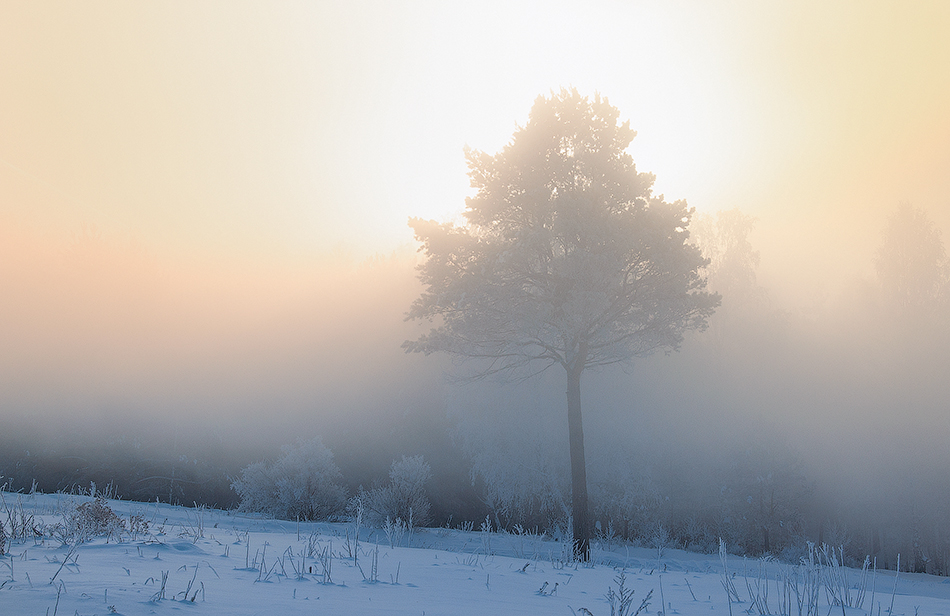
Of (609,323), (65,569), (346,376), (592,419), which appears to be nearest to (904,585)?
(609,323)

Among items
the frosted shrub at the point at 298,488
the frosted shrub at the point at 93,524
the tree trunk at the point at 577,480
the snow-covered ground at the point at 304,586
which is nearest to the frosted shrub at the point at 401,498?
the frosted shrub at the point at 298,488

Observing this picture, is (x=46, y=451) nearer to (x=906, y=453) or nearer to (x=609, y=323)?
(x=609, y=323)

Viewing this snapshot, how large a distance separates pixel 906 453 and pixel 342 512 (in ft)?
72.9

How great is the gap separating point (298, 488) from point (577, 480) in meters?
10.3

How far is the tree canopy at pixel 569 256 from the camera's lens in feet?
32.1

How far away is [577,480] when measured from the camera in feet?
31.6

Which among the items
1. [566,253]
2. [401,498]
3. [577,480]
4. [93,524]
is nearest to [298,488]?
[401,498]

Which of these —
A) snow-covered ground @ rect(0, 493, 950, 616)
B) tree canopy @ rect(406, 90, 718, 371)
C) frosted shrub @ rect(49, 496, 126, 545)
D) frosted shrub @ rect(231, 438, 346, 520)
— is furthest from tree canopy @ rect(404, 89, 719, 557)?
frosted shrub @ rect(231, 438, 346, 520)

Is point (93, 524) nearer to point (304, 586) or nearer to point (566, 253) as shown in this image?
point (304, 586)

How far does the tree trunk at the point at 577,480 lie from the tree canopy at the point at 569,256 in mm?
23

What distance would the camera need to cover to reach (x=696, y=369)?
21453 millimetres

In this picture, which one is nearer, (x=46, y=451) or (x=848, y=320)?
(x=848, y=320)

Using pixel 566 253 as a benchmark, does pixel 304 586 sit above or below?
below

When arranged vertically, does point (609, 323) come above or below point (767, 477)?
above
